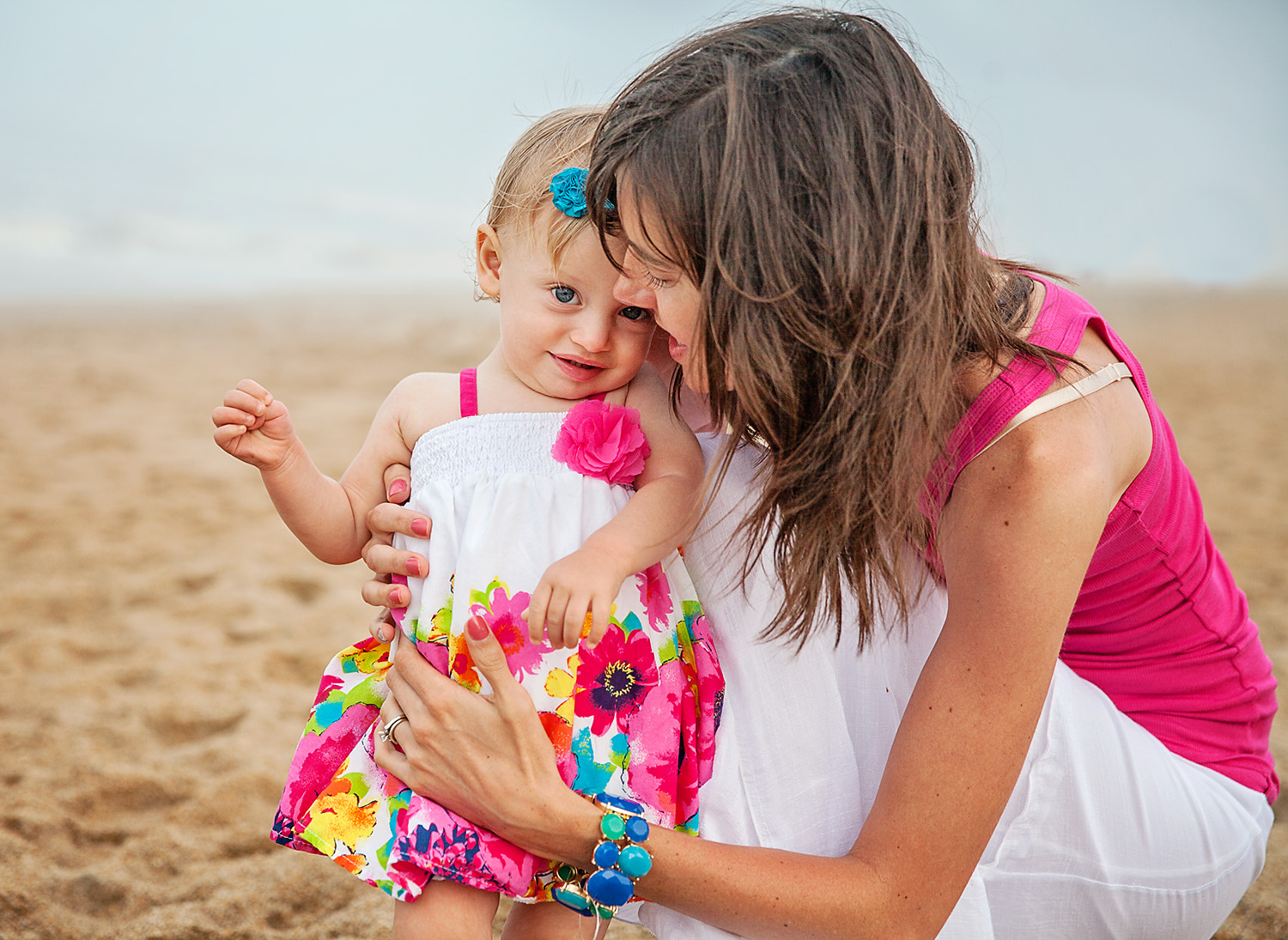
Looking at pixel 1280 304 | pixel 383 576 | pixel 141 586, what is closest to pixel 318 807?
pixel 383 576

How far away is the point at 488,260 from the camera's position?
5.41 ft

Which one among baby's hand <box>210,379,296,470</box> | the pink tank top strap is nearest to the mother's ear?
the pink tank top strap

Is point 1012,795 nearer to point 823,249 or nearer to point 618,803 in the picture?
point 618,803

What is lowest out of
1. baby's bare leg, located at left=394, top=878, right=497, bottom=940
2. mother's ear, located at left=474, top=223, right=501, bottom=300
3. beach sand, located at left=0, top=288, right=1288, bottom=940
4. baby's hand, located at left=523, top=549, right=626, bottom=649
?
beach sand, located at left=0, top=288, right=1288, bottom=940

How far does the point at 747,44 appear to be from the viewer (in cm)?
125

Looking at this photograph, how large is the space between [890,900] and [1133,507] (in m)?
0.60

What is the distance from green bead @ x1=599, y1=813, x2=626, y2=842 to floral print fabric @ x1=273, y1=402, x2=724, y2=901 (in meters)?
0.09

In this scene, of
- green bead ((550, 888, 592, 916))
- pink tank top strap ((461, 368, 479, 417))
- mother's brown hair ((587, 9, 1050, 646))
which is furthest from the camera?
pink tank top strap ((461, 368, 479, 417))

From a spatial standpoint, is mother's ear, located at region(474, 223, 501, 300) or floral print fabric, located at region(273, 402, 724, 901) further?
mother's ear, located at region(474, 223, 501, 300)

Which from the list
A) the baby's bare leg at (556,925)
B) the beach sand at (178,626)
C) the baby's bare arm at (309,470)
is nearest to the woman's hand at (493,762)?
the baby's bare leg at (556,925)

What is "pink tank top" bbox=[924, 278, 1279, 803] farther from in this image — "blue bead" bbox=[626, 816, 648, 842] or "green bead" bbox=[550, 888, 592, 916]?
"green bead" bbox=[550, 888, 592, 916]

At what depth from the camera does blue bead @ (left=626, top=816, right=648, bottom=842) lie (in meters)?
1.25

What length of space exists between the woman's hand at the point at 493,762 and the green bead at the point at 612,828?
19mm

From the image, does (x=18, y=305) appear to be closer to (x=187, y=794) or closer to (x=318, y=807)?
(x=187, y=794)
